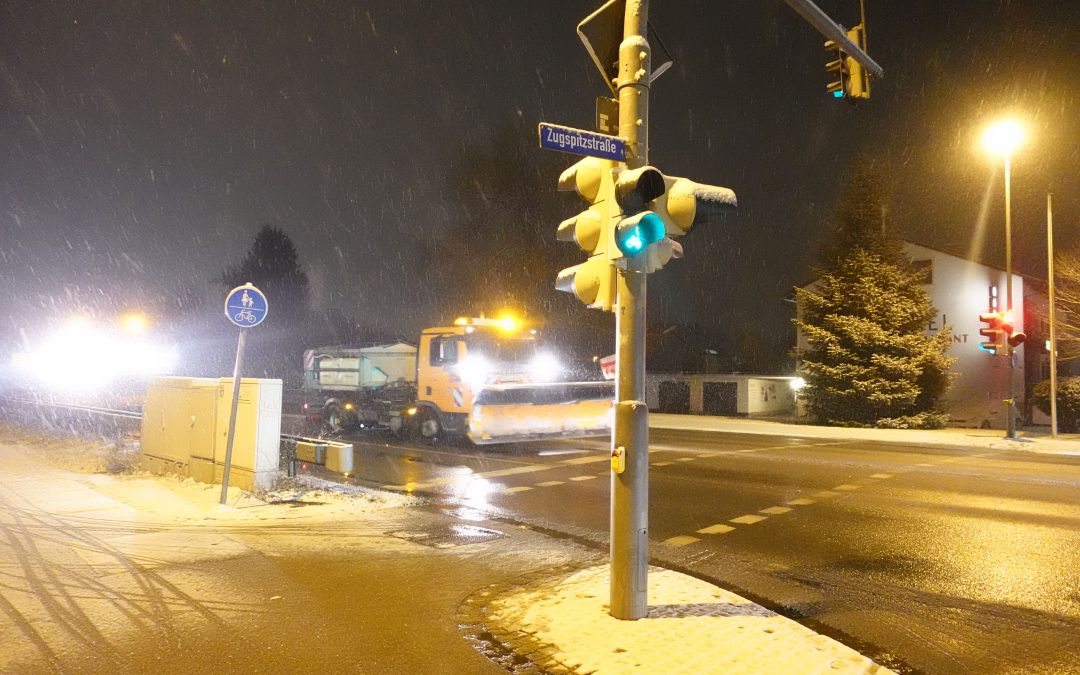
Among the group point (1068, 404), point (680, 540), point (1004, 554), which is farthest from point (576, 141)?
point (1068, 404)

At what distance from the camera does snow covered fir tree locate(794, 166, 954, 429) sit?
26.7 m

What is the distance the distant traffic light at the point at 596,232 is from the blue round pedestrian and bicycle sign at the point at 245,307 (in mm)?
5307

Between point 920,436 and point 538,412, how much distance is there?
13.4 meters

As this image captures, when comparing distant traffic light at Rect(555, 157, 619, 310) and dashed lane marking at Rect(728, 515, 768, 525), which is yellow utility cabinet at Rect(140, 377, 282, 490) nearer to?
dashed lane marking at Rect(728, 515, 768, 525)

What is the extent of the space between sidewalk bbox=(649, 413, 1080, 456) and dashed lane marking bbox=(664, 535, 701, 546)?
1430cm

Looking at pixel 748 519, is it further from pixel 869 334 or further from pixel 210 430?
pixel 869 334

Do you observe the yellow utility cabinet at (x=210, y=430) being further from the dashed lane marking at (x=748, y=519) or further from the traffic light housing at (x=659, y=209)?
the traffic light housing at (x=659, y=209)

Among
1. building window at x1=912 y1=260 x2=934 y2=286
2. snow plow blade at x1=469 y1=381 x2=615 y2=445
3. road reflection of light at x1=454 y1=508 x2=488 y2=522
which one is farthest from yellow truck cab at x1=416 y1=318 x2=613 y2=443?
building window at x1=912 y1=260 x2=934 y2=286

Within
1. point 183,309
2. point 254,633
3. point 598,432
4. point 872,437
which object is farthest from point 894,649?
point 183,309

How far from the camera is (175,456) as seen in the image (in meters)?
11.8

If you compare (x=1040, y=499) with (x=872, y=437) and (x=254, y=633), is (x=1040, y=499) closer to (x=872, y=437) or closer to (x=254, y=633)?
(x=254, y=633)

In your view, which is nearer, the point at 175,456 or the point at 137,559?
the point at 137,559

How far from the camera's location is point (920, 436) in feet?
73.4

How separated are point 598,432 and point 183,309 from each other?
2796 inches
